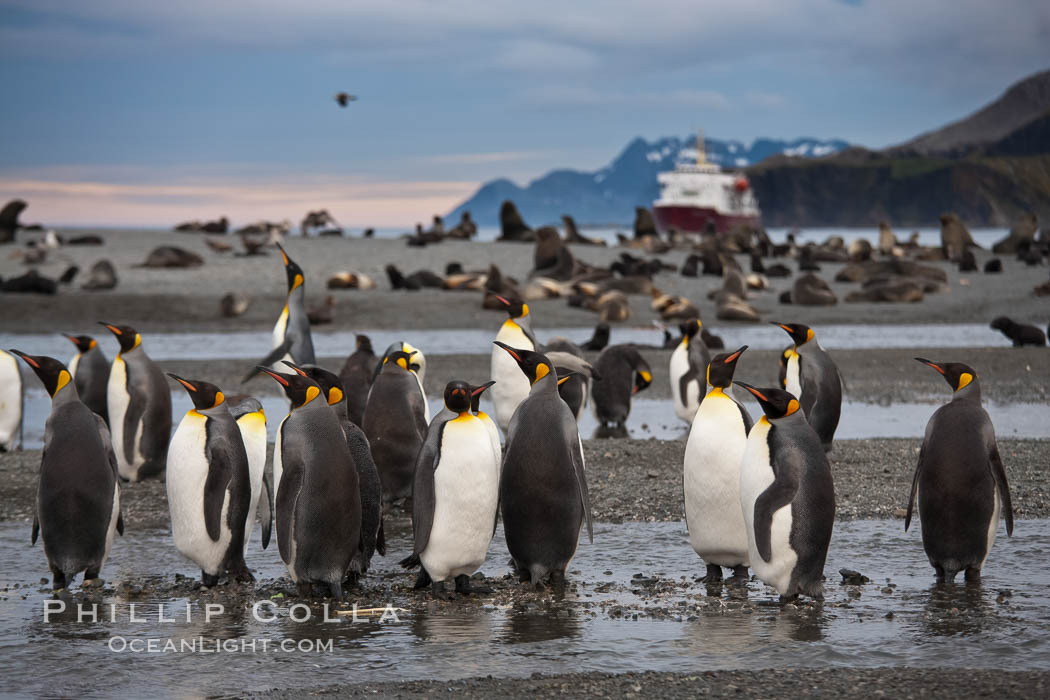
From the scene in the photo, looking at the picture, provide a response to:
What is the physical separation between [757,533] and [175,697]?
2738 millimetres

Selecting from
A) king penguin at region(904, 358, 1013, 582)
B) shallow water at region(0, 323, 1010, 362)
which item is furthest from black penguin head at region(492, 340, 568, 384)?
shallow water at region(0, 323, 1010, 362)

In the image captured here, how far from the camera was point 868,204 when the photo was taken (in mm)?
187750

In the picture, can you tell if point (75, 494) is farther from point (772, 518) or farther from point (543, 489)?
point (772, 518)

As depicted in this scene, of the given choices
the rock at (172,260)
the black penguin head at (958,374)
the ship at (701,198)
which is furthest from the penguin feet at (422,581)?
the ship at (701,198)

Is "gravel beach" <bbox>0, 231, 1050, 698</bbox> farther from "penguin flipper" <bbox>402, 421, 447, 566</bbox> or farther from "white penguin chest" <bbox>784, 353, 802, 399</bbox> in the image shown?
"white penguin chest" <bbox>784, 353, 802, 399</bbox>

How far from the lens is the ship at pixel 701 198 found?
67000mm

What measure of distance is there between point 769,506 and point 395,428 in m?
3.11

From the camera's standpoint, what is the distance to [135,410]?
27.8 feet

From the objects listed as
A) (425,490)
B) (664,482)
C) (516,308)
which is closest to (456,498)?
(425,490)

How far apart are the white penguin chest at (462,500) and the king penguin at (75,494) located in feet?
5.67

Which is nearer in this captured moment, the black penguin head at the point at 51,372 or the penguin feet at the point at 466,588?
the penguin feet at the point at 466,588

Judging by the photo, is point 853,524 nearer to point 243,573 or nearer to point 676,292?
point 243,573

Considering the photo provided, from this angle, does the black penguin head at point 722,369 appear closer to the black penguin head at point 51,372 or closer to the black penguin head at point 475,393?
the black penguin head at point 475,393

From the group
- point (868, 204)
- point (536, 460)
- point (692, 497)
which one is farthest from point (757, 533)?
point (868, 204)
